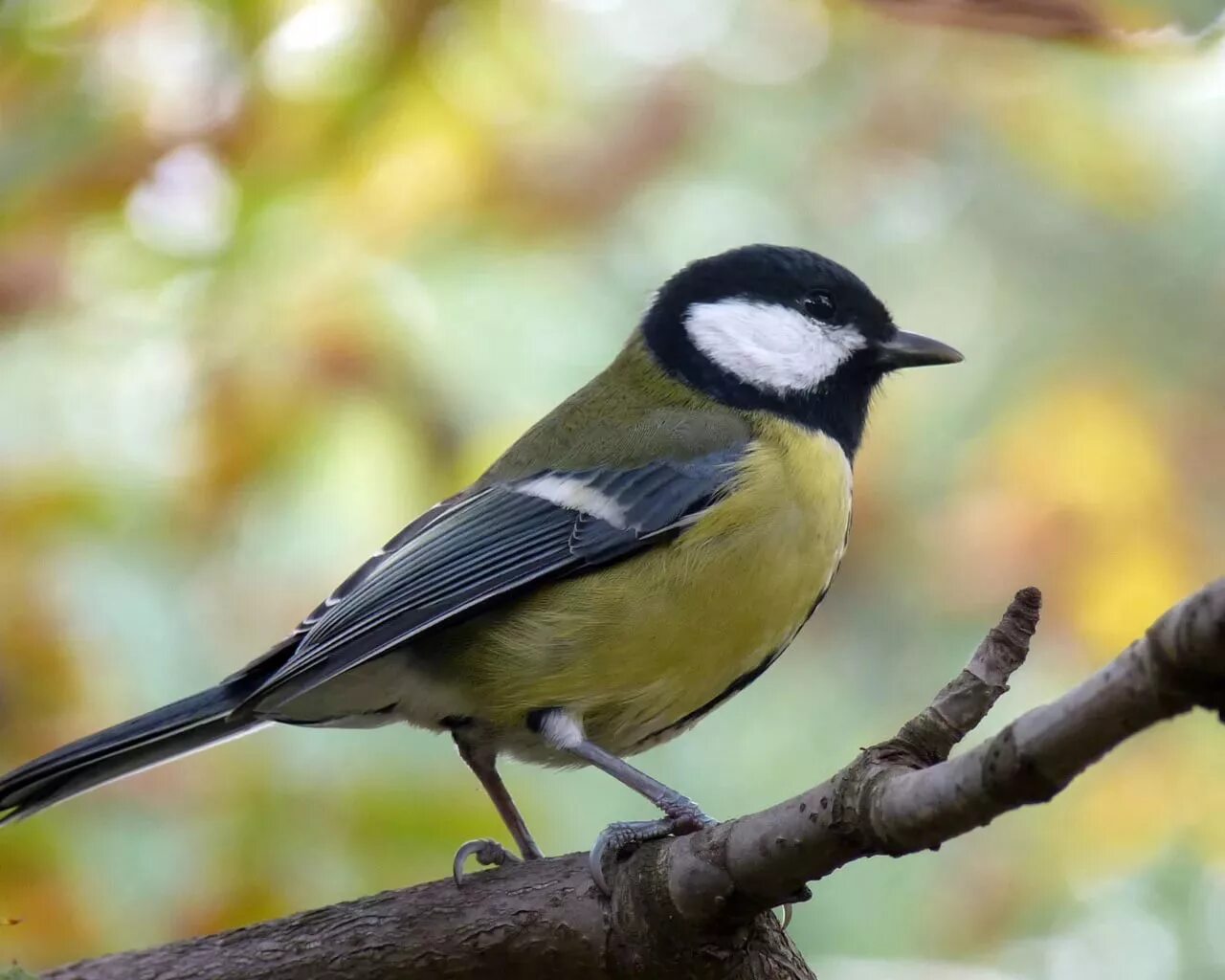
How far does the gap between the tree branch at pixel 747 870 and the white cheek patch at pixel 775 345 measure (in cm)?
95

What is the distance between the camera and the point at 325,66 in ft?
8.35

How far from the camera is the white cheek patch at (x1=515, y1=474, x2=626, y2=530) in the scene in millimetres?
2209

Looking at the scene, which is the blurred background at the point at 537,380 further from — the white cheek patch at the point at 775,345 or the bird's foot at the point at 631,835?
the bird's foot at the point at 631,835

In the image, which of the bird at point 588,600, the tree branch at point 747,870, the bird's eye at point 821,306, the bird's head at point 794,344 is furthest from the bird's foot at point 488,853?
the bird's eye at point 821,306

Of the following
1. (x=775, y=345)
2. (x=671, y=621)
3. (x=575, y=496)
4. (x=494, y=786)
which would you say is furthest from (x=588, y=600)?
(x=775, y=345)

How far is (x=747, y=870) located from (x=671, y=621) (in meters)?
0.61

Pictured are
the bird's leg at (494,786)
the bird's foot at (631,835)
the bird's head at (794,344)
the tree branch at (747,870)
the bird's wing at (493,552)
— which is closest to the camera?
the tree branch at (747,870)

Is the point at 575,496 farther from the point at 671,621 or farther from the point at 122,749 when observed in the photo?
the point at 122,749

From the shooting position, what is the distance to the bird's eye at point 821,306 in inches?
98.7

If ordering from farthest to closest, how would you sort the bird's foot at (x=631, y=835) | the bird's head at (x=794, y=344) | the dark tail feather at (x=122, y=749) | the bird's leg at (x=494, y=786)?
1. the bird's head at (x=794, y=344)
2. the bird's leg at (x=494, y=786)
3. the dark tail feather at (x=122, y=749)
4. the bird's foot at (x=631, y=835)

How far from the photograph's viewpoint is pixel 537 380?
10.2ft

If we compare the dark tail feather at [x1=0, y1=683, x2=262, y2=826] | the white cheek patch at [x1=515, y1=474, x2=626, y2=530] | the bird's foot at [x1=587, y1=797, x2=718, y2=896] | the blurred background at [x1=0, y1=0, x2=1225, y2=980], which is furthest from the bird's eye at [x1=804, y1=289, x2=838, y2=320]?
the dark tail feather at [x1=0, y1=683, x2=262, y2=826]

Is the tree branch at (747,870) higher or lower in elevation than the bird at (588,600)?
lower

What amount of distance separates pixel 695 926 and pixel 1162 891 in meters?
1.93
